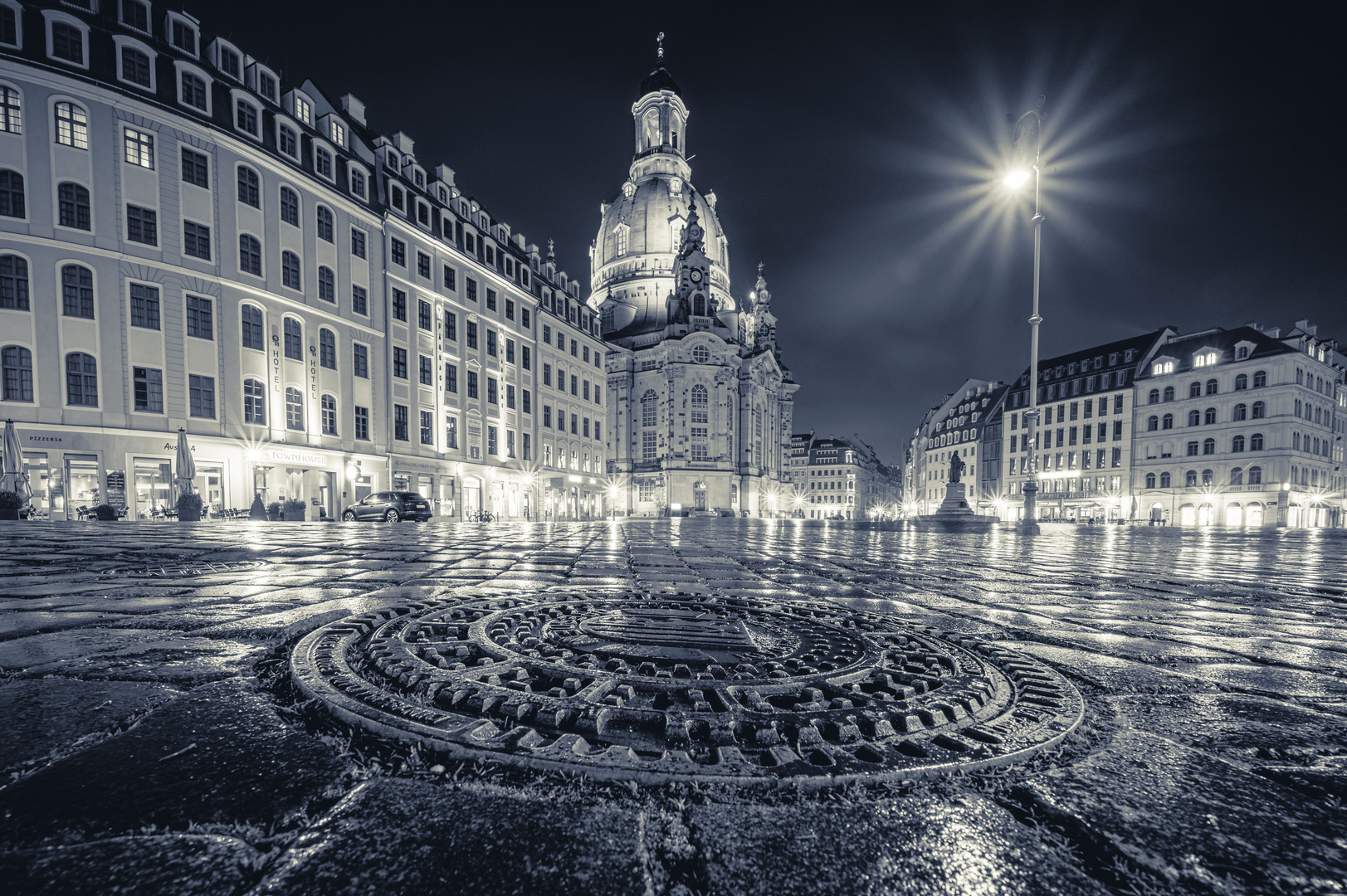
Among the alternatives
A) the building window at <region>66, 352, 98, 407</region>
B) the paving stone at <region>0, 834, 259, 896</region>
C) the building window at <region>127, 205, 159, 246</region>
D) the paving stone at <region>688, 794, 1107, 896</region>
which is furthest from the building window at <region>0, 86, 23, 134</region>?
the paving stone at <region>688, 794, 1107, 896</region>

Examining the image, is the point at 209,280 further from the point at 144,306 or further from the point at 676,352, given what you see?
the point at 676,352

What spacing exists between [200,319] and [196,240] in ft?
9.94

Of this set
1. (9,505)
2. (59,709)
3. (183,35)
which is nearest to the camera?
(59,709)

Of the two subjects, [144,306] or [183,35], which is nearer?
[144,306]

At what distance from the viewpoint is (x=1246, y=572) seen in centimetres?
680

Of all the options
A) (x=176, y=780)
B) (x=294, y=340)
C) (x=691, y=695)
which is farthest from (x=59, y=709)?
(x=294, y=340)

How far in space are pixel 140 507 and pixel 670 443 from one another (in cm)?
4693

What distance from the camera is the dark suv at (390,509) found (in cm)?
2075

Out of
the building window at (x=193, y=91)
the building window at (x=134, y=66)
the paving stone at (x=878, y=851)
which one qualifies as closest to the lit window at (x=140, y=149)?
the building window at (x=134, y=66)

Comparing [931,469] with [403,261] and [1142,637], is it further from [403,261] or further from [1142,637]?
[1142,637]

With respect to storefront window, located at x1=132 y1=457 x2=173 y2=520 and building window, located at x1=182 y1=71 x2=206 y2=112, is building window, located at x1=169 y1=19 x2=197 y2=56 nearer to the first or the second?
building window, located at x1=182 y1=71 x2=206 y2=112

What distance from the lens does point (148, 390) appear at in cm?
1955

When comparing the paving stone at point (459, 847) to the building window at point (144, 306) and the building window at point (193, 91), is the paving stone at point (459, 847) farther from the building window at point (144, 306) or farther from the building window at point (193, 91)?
the building window at point (193, 91)

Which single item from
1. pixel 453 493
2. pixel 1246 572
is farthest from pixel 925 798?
pixel 453 493
